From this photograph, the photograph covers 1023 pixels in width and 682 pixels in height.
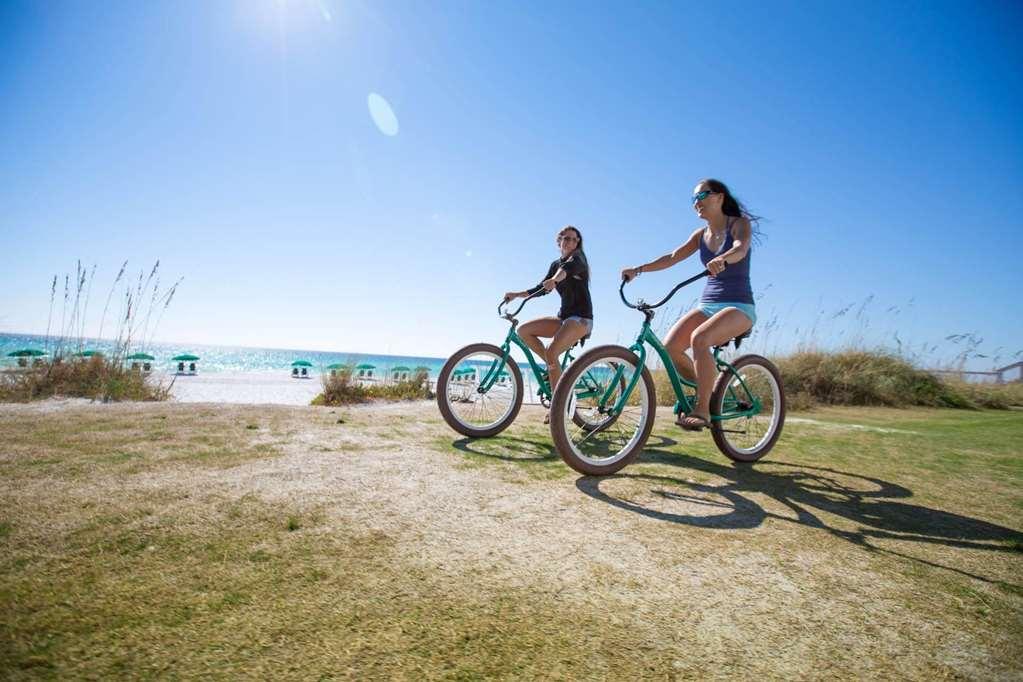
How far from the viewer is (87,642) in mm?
1040

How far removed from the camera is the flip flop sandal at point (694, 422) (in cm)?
324

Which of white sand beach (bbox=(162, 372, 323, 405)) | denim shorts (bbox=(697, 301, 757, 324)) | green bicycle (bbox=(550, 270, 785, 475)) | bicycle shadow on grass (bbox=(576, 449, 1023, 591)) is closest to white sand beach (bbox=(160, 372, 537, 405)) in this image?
white sand beach (bbox=(162, 372, 323, 405))

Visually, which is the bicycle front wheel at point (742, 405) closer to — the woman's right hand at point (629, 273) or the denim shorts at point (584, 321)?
the woman's right hand at point (629, 273)

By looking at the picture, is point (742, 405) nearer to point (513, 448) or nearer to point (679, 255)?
point (679, 255)

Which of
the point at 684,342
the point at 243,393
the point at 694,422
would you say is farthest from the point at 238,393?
the point at 694,422

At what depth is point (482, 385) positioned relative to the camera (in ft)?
14.5

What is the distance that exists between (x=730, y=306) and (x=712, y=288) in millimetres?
236

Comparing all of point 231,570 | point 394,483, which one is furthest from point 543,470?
point 231,570

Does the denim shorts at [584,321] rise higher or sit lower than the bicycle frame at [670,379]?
higher

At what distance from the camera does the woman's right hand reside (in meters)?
3.73

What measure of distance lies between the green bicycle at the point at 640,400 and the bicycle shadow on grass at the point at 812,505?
0.20 m

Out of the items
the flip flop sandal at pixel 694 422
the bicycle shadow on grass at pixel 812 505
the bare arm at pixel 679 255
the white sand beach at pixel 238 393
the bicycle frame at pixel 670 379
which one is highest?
the bare arm at pixel 679 255

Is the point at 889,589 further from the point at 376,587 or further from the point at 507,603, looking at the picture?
the point at 376,587

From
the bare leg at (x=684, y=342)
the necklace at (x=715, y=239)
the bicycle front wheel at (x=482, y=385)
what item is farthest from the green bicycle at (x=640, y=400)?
the bicycle front wheel at (x=482, y=385)
